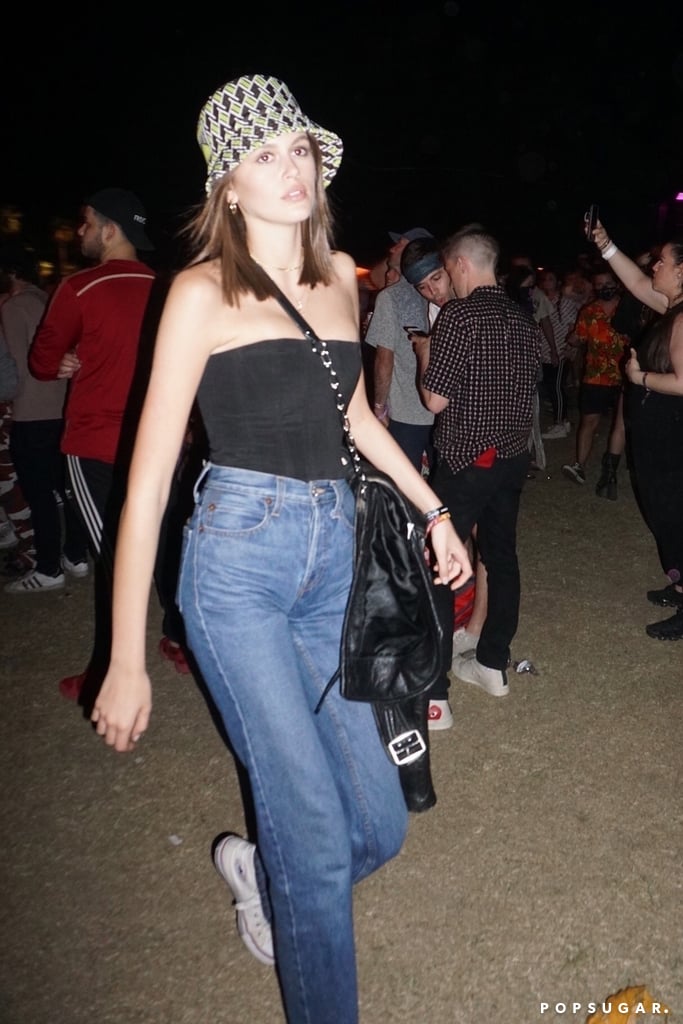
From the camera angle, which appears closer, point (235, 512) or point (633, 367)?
point (235, 512)

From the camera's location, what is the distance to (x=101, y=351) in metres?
3.69

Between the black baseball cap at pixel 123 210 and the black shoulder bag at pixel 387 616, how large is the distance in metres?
2.18

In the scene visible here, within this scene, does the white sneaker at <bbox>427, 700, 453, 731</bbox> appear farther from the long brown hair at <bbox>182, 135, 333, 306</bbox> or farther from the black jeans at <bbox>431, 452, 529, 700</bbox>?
the long brown hair at <bbox>182, 135, 333, 306</bbox>

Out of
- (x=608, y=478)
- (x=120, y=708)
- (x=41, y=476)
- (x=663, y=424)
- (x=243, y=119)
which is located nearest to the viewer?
(x=120, y=708)

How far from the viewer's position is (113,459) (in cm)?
374

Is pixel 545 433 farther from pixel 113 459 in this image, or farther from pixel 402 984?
pixel 402 984

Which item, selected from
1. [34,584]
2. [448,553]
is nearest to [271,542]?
[448,553]

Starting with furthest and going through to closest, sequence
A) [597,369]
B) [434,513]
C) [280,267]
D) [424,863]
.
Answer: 1. [597,369]
2. [424,863]
3. [434,513]
4. [280,267]

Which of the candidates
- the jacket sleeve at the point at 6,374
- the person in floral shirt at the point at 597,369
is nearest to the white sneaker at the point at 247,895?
the jacket sleeve at the point at 6,374

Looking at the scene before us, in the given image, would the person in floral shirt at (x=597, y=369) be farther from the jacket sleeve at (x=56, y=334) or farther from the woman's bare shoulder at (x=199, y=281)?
the woman's bare shoulder at (x=199, y=281)

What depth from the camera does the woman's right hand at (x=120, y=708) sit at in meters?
1.71

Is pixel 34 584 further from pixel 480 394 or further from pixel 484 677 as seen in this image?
pixel 480 394

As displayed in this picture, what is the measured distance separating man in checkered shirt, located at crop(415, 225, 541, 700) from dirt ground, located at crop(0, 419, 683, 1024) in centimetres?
65

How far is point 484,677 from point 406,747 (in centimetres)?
200
